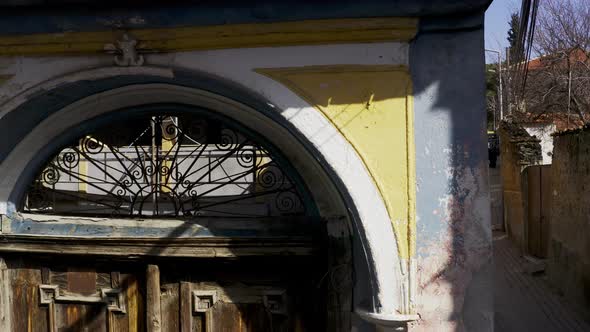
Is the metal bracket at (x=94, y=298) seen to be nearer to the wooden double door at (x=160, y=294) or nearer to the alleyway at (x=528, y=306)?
the wooden double door at (x=160, y=294)

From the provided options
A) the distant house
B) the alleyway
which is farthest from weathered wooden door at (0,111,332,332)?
the distant house

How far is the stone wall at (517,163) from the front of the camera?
39.7 ft

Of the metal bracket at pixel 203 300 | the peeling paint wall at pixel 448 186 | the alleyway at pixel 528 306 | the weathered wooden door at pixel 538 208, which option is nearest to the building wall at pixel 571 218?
the alleyway at pixel 528 306

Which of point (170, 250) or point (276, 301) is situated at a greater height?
point (170, 250)

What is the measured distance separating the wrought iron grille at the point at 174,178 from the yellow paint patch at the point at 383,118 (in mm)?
606

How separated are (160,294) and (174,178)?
707 millimetres

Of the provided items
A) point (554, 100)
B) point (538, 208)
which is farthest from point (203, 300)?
point (554, 100)

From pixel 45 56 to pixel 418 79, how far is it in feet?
6.33

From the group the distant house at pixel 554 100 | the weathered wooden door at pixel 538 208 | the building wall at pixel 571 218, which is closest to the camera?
the building wall at pixel 571 218

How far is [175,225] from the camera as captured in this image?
3.49 m

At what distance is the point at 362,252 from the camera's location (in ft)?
10.2

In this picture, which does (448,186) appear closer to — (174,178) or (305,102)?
(305,102)

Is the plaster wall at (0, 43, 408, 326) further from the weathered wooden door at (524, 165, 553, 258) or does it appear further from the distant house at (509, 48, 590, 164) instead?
the distant house at (509, 48, 590, 164)

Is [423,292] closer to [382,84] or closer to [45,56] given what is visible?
[382,84]
